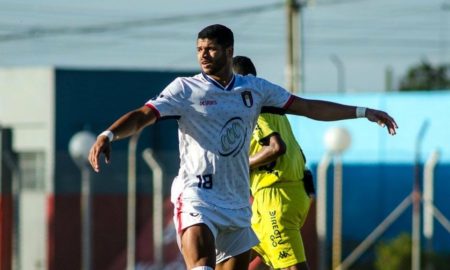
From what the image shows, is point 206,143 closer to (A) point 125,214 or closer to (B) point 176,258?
(B) point 176,258

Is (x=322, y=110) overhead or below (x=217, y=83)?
below

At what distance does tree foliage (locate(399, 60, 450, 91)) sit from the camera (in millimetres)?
77812

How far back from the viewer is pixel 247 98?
9.92 metres

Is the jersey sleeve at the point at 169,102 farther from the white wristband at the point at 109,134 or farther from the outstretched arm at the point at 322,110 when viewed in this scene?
the outstretched arm at the point at 322,110

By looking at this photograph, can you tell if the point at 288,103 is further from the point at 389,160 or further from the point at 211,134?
the point at 389,160

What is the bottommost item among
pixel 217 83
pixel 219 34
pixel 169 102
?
pixel 169 102

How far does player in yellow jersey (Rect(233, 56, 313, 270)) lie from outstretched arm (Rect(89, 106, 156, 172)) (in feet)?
8.22

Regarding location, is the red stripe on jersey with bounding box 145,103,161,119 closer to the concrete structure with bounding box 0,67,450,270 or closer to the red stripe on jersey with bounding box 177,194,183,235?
the red stripe on jersey with bounding box 177,194,183,235

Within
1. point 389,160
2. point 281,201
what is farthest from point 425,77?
point 281,201

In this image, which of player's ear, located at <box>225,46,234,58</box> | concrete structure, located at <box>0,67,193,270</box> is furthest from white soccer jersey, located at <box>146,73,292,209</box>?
concrete structure, located at <box>0,67,193,270</box>

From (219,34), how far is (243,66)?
1.77 metres

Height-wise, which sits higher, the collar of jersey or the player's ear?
the player's ear

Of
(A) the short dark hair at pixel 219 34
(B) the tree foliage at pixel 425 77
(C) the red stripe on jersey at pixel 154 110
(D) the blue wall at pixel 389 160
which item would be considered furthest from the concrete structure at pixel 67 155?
(B) the tree foliage at pixel 425 77

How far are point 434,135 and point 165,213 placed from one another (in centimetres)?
1134
